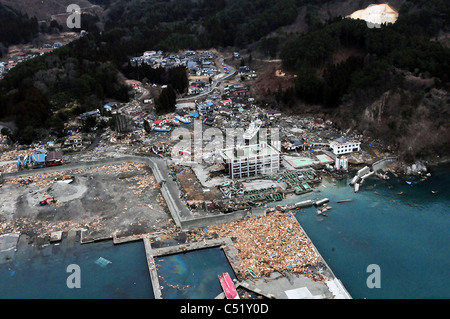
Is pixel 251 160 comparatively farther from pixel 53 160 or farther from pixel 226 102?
pixel 226 102

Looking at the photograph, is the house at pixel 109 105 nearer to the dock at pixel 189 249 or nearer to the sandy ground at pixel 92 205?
the sandy ground at pixel 92 205

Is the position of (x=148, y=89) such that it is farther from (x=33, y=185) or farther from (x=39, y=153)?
(x=33, y=185)

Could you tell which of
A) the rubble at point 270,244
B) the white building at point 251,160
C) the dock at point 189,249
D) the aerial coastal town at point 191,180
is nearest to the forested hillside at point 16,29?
the aerial coastal town at point 191,180

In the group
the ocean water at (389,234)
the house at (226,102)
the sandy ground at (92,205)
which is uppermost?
the house at (226,102)

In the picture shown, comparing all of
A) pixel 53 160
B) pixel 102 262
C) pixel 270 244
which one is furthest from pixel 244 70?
pixel 102 262

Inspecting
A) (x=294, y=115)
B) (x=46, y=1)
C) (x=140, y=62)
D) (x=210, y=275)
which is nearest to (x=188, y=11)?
(x=140, y=62)

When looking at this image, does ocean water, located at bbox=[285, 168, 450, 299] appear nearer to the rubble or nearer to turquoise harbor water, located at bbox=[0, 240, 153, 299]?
the rubble

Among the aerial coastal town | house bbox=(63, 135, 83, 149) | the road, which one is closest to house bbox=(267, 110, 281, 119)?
the aerial coastal town
